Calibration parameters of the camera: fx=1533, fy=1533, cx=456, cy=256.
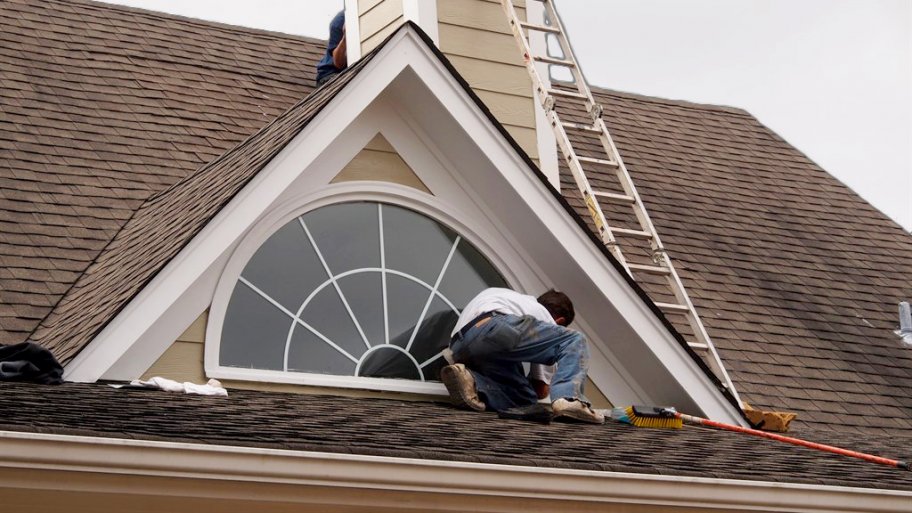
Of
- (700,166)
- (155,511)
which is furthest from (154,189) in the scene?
(700,166)

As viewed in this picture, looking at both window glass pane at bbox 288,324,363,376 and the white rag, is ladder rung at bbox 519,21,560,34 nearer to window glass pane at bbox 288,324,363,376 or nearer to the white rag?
window glass pane at bbox 288,324,363,376

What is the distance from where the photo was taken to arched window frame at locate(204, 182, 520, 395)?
8.20 metres

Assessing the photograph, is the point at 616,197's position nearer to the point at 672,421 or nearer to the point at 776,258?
the point at 672,421

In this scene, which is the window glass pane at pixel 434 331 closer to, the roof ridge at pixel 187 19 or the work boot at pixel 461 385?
the work boot at pixel 461 385

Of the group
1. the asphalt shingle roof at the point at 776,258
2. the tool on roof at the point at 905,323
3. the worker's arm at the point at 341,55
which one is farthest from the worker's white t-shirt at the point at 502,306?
the tool on roof at the point at 905,323

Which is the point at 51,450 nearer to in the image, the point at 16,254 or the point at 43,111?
the point at 16,254

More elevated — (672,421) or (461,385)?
(461,385)

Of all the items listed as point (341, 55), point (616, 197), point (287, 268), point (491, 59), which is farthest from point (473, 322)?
point (341, 55)

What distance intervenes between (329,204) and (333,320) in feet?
2.34

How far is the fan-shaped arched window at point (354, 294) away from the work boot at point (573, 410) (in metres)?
0.86

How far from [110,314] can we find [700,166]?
799 cm

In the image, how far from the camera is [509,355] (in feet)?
27.8

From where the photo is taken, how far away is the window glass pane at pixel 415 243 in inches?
354

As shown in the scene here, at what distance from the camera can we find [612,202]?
40.8ft
